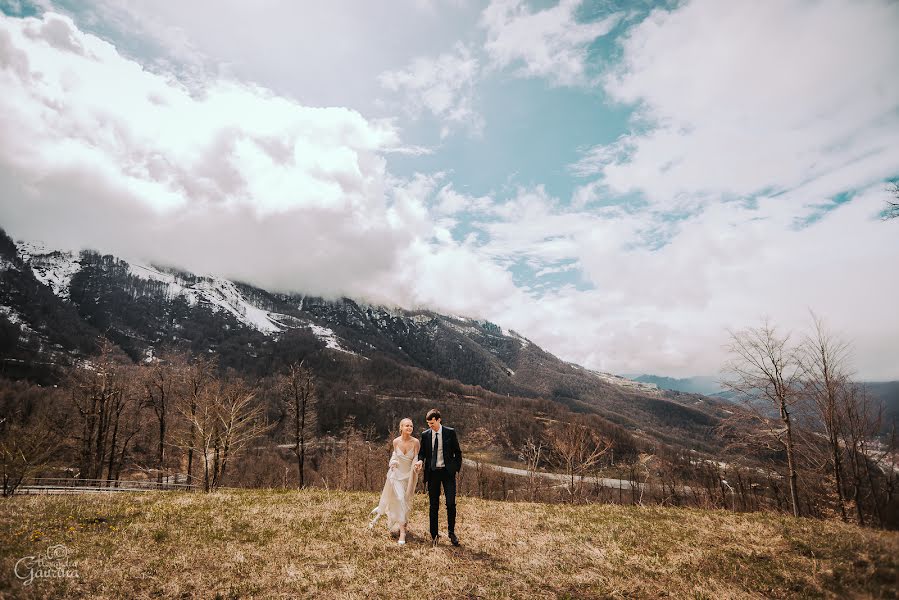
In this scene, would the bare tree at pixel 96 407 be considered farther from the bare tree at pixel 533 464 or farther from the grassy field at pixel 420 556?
the bare tree at pixel 533 464

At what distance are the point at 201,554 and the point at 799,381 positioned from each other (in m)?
28.1

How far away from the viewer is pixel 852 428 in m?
26.7

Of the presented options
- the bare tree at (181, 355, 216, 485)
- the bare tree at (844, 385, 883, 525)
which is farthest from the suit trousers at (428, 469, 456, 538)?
the bare tree at (181, 355, 216, 485)

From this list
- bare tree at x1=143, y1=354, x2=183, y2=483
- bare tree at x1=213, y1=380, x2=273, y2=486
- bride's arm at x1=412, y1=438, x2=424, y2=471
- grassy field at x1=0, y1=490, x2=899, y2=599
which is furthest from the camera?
bare tree at x1=143, y1=354, x2=183, y2=483

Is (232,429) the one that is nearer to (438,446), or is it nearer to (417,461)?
(417,461)

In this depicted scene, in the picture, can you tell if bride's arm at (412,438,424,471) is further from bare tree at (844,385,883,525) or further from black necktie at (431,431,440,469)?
bare tree at (844,385,883,525)

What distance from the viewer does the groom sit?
32.2ft

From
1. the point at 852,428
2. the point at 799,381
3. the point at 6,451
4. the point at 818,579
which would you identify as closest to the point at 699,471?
the point at 852,428

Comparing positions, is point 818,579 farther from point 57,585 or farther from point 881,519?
point 57,585

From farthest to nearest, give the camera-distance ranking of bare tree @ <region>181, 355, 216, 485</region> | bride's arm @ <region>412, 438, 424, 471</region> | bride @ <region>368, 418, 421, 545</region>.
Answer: bare tree @ <region>181, 355, 216, 485</region> → bride @ <region>368, 418, 421, 545</region> → bride's arm @ <region>412, 438, 424, 471</region>

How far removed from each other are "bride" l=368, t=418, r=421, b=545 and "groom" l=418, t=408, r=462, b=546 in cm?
35

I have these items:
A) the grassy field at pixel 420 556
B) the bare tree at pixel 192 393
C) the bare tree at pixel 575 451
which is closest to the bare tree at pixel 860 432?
the bare tree at pixel 575 451

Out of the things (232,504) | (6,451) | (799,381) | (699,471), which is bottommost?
(699,471)
